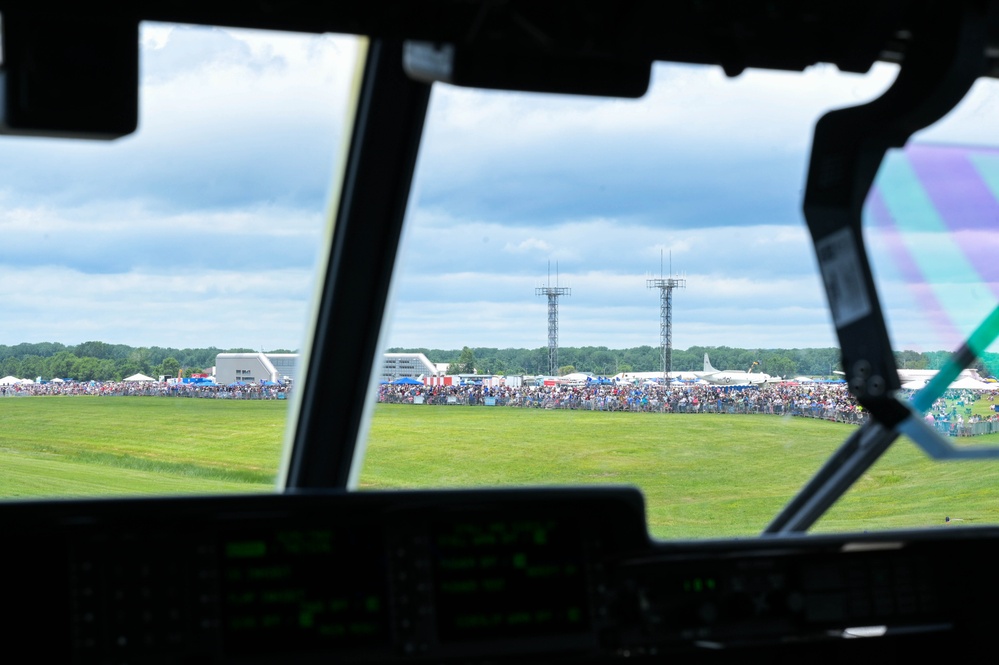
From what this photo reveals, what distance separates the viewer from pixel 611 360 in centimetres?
282

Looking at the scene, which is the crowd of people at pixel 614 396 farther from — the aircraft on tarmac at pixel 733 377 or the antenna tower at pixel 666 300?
the antenna tower at pixel 666 300

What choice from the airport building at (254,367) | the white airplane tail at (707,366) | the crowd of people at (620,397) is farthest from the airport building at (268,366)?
the white airplane tail at (707,366)

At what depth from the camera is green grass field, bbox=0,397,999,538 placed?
8.23 ft

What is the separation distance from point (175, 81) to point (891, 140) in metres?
1.55

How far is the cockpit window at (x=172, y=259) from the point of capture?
2301mm

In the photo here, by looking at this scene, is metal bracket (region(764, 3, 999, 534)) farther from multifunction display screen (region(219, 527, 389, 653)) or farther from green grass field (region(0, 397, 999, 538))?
multifunction display screen (region(219, 527, 389, 653))

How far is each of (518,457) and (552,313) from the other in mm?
519

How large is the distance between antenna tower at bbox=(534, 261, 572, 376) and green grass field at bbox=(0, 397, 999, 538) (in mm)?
209

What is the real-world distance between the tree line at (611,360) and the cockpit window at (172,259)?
1.52 ft

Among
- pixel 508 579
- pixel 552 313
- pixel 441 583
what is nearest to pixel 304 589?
pixel 441 583

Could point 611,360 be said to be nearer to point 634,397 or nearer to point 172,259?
point 634,397

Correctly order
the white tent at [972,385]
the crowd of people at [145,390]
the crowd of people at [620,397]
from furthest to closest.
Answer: the crowd of people at [620,397] < the crowd of people at [145,390] < the white tent at [972,385]

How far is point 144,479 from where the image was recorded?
9.17 ft

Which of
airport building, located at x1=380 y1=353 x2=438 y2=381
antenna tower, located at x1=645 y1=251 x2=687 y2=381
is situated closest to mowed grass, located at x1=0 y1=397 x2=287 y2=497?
airport building, located at x1=380 y1=353 x2=438 y2=381
